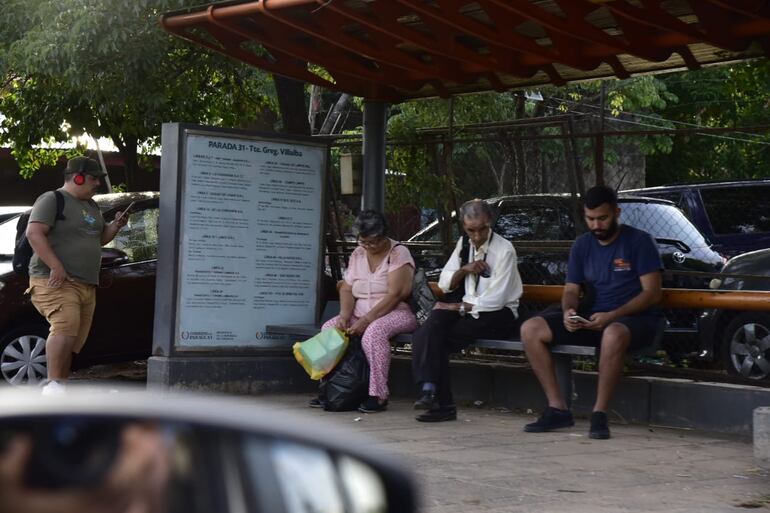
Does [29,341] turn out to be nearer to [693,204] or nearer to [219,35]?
[219,35]

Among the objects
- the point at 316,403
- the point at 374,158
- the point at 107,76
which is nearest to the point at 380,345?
the point at 316,403

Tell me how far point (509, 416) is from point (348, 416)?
117cm

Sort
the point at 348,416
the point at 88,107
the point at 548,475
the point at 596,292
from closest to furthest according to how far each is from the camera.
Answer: the point at 548,475 → the point at 596,292 → the point at 348,416 → the point at 88,107

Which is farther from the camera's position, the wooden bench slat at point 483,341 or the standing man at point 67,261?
the standing man at point 67,261

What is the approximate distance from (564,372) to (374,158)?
10.1 feet

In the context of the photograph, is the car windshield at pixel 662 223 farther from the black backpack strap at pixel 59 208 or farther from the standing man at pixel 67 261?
the black backpack strap at pixel 59 208

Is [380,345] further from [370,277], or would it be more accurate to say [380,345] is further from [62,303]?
[62,303]

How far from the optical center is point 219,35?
9992 mm

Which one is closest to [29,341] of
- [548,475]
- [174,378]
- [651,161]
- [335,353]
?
[174,378]

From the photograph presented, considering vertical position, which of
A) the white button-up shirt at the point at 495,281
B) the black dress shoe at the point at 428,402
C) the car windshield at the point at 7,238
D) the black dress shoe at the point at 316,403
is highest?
the car windshield at the point at 7,238

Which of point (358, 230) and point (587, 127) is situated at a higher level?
point (587, 127)

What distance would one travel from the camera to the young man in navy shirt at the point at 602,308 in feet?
27.2

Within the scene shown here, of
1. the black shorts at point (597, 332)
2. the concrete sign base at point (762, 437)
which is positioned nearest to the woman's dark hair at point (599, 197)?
the black shorts at point (597, 332)

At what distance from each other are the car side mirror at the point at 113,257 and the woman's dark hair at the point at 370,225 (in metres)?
2.77
